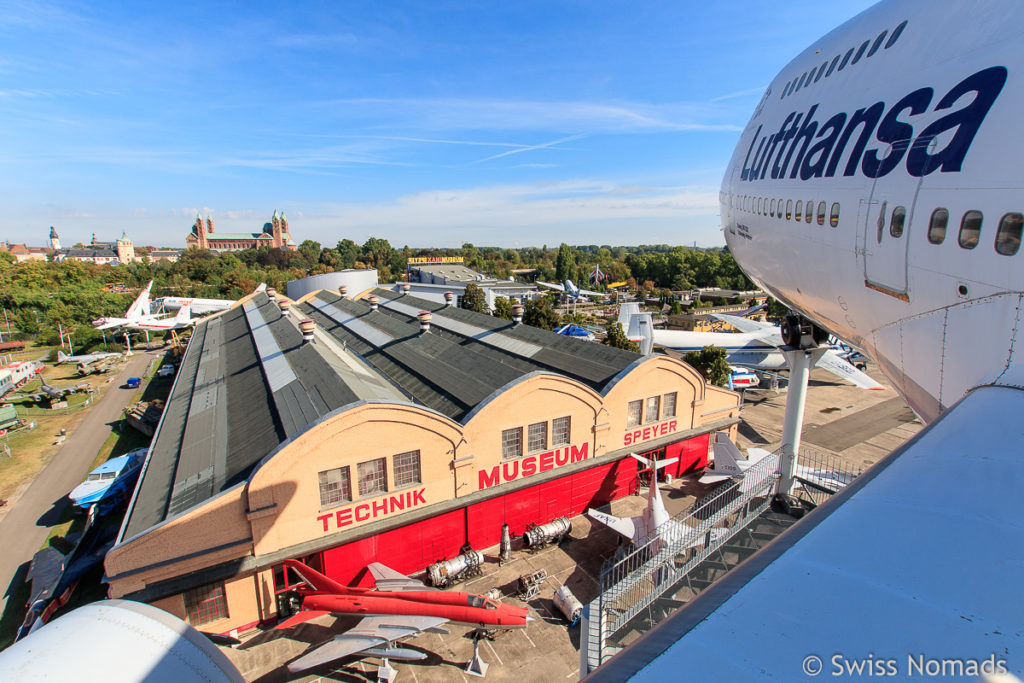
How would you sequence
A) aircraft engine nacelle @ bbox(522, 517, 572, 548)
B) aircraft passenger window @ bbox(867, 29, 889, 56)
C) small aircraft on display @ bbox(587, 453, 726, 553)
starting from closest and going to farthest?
1. aircraft passenger window @ bbox(867, 29, 889, 56)
2. small aircraft on display @ bbox(587, 453, 726, 553)
3. aircraft engine nacelle @ bbox(522, 517, 572, 548)

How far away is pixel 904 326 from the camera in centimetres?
870

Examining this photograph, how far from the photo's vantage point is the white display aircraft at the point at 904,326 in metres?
2.62

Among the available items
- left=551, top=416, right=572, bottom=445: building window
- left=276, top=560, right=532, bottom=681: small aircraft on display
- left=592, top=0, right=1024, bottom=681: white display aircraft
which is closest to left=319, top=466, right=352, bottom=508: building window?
→ left=276, top=560, right=532, bottom=681: small aircraft on display

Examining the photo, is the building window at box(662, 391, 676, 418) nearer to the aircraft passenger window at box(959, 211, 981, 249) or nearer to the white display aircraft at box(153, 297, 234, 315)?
the aircraft passenger window at box(959, 211, 981, 249)

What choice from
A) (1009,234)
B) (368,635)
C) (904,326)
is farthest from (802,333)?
(368,635)

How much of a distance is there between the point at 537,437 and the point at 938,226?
684 inches

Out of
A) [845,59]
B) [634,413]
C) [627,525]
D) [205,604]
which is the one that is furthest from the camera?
[634,413]

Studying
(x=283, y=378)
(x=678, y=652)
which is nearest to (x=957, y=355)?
(x=678, y=652)

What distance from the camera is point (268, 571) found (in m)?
17.4

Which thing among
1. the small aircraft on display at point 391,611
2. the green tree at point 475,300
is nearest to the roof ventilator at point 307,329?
the small aircraft on display at point 391,611

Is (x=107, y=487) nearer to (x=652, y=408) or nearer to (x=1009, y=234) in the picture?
(x=652, y=408)

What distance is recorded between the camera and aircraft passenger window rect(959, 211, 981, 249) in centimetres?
687

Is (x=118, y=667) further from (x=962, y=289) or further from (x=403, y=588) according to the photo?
(x=962, y=289)

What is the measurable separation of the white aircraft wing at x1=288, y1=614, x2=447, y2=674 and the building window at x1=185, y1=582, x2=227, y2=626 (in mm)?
3724
